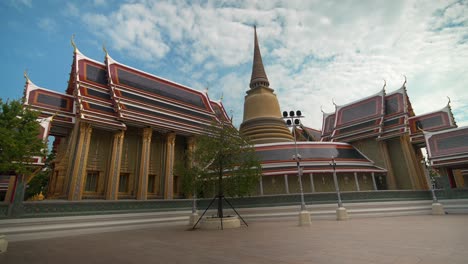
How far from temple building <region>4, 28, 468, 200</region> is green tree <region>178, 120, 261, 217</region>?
4.44m

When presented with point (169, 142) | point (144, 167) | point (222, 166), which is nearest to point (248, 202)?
point (222, 166)

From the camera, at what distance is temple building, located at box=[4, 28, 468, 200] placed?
20859mm

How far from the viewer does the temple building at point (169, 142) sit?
20.9 meters

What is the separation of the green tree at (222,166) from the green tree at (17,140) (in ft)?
26.8

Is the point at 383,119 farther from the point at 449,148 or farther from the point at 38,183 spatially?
the point at 38,183

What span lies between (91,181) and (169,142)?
24.7ft

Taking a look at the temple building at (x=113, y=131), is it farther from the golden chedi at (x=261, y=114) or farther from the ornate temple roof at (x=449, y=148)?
the ornate temple roof at (x=449, y=148)

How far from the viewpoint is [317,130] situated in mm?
52938

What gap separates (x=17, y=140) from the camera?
1252 cm

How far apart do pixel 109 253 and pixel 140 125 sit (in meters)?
16.7

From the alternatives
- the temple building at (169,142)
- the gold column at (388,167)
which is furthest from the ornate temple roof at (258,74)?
the gold column at (388,167)

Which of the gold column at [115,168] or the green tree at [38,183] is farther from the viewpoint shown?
the green tree at [38,183]

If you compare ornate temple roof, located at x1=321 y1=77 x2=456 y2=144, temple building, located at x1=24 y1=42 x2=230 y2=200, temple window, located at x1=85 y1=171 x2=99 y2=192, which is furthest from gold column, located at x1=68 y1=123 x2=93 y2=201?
ornate temple roof, located at x1=321 y1=77 x2=456 y2=144

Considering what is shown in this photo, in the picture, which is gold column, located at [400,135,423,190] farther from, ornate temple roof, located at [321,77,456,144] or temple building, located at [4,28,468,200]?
ornate temple roof, located at [321,77,456,144]
